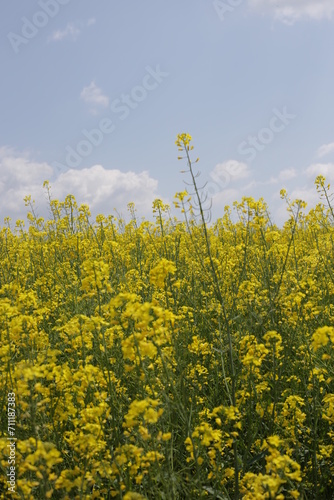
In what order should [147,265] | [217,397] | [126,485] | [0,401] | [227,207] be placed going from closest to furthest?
[126,485] → [0,401] → [217,397] → [147,265] → [227,207]

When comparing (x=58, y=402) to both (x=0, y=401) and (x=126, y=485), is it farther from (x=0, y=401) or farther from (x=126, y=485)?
(x=126, y=485)

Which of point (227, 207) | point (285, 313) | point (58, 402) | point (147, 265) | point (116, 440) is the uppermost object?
point (227, 207)

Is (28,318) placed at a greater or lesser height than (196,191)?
lesser

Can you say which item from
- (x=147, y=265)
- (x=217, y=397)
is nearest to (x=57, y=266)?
(x=147, y=265)

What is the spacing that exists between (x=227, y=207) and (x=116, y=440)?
24.7 ft

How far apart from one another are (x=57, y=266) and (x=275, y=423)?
172 inches

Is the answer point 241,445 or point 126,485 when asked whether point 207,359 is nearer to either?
point 241,445

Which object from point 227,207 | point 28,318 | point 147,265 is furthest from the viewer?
point 227,207

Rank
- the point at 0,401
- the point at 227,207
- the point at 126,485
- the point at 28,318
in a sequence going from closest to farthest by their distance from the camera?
the point at 126,485, the point at 28,318, the point at 0,401, the point at 227,207

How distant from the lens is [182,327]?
3.59 metres

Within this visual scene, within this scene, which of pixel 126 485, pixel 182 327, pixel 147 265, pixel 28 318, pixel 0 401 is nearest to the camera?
pixel 126 485

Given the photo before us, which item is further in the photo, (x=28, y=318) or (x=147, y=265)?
(x=147, y=265)

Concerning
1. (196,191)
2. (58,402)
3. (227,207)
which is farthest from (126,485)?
(227,207)

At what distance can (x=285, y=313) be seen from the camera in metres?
3.48
